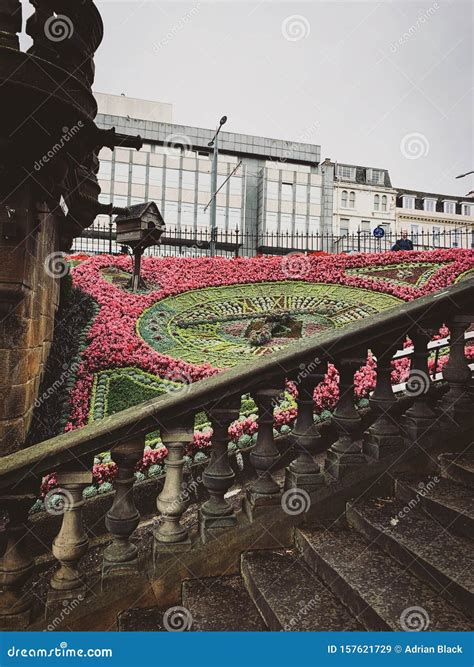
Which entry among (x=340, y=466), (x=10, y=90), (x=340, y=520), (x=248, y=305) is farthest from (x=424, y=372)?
(x=248, y=305)

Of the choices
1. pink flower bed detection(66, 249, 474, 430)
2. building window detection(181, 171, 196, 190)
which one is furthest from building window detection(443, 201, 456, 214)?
pink flower bed detection(66, 249, 474, 430)

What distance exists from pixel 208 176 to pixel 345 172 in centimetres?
2074

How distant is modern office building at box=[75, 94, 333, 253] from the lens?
44.4m

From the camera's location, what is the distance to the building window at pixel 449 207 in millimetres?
63531

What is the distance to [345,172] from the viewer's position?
191 ft

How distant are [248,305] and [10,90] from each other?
811 cm

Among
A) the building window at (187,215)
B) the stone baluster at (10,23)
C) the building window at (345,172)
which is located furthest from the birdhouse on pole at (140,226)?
the building window at (345,172)

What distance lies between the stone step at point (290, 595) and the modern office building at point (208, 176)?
42.5 meters

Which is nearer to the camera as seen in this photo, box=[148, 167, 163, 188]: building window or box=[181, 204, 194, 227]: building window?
box=[148, 167, 163, 188]: building window

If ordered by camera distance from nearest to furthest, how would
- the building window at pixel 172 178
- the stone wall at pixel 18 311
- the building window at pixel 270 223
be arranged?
the stone wall at pixel 18 311 < the building window at pixel 172 178 < the building window at pixel 270 223

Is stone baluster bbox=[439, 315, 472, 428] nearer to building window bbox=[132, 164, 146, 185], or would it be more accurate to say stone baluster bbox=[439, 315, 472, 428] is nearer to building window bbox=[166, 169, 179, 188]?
building window bbox=[132, 164, 146, 185]

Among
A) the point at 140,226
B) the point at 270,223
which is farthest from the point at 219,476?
the point at 270,223

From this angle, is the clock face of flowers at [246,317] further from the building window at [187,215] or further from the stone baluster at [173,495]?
the building window at [187,215]

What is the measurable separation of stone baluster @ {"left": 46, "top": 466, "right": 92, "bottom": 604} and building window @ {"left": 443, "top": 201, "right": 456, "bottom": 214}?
69951 mm
